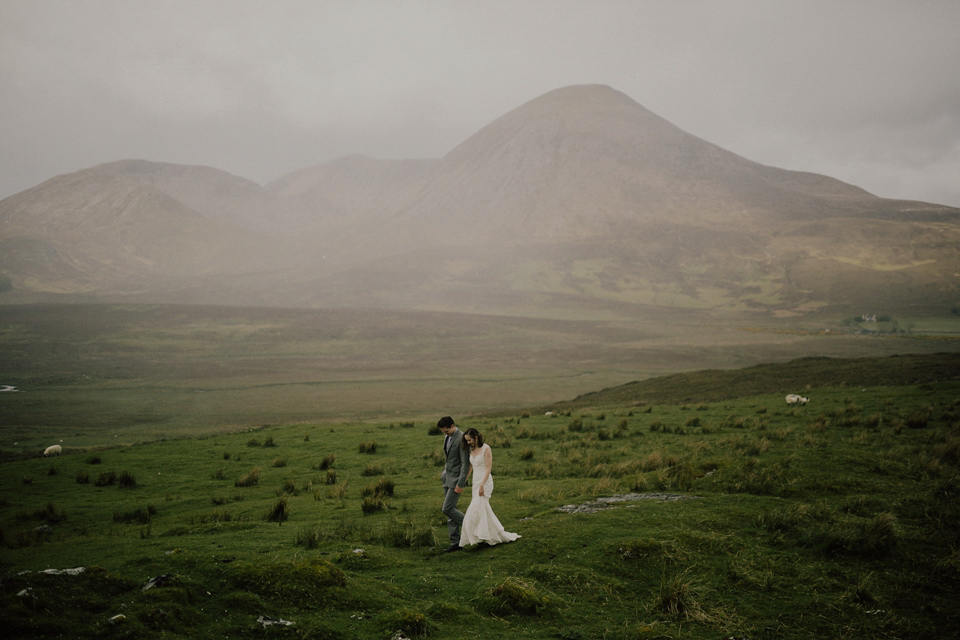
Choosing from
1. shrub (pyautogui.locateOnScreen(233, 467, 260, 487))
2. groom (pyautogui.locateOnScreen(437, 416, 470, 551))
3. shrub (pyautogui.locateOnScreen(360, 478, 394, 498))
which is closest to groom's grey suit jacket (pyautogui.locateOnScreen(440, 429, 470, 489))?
groom (pyautogui.locateOnScreen(437, 416, 470, 551))

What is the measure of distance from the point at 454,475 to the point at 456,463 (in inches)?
8.7

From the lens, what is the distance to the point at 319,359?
9525 cm

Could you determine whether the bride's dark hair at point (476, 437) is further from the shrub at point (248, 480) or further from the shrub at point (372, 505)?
the shrub at point (248, 480)

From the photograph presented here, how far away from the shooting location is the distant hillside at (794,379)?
3309cm

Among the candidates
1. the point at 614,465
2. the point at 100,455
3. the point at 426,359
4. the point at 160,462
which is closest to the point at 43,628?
the point at 614,465

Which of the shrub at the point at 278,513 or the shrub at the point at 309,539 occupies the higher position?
the shrub at the point at 309,539

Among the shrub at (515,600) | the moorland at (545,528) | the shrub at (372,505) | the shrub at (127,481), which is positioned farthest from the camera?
the shrub at (127,481)

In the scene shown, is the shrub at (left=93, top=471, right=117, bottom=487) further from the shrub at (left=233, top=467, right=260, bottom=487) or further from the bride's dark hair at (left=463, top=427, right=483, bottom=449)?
the bride's dark hair at (left=463, top=427, right=483, bottom=449)

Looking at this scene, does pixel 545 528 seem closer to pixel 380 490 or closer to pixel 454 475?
pixel 454 475

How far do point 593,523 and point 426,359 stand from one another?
90645 mm

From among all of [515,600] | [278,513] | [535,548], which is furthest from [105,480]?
[515,600]

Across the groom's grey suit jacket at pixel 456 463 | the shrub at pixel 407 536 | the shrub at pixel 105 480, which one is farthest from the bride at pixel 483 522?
the shrub at pixel 105 480

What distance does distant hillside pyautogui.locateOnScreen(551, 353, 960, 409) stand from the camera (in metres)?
33.1

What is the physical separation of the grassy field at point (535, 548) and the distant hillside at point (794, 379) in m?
15.7
